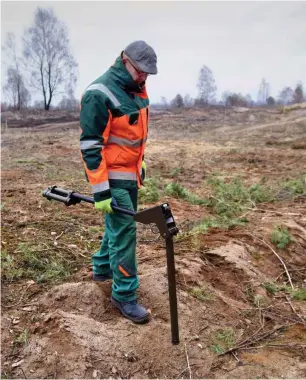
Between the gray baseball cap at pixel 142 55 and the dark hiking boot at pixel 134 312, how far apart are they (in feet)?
5.72

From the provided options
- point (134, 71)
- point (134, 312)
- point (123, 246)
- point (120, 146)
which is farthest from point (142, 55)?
point (134, 312)

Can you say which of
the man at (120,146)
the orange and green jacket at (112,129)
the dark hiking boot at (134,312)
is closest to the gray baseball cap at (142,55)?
the man at (120,146)

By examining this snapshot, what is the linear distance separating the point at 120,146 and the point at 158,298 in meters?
1.34

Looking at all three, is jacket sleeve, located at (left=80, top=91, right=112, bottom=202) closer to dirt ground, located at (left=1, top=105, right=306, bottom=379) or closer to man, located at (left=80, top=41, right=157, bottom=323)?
man, located at (left=80, top=41, right=157, bottom=323)

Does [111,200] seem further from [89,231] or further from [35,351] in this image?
[89,231]

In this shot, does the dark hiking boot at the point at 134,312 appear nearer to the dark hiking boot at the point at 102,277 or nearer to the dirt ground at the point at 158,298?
the dirt ground at the point at 158,298

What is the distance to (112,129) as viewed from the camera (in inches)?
127

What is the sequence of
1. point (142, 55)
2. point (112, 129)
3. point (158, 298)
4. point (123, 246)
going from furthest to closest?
point (158, 298) → point (123, 246) → point (112, 129) → point (142, 55)

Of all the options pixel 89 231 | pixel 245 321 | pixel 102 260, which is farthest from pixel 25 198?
pixel 245 321

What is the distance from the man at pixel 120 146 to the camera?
3125mm

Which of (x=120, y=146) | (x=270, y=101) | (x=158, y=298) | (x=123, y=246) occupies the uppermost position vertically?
(x=270, y=101)

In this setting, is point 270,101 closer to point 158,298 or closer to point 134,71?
point 158,298

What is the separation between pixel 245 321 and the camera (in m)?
3.74

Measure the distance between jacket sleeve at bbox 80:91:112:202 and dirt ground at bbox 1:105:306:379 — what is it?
990 mm
